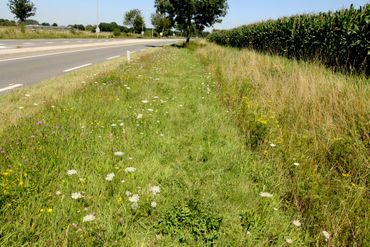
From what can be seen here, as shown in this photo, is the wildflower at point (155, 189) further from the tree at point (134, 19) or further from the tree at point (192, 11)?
the tree at point (134, 19)

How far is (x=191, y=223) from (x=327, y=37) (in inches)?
444

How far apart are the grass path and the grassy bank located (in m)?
0.22

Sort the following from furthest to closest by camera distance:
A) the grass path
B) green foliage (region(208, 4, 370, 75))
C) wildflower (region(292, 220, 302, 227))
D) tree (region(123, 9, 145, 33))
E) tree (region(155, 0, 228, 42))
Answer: tree (region(123, 9, 145, 33)) < tree (region(155, 0, 228, 42)) < green foliage (region(208, 4, 370, 75)) < wildflower (region(292, 220, 302, 227)) < the grass path

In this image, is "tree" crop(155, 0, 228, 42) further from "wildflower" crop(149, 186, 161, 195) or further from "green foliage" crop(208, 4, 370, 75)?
"wildflower" crop(149, 186, 161, 195)

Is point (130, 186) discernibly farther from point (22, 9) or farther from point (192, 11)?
point (22, 9)

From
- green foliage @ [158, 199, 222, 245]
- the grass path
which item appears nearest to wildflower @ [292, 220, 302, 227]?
the grass path

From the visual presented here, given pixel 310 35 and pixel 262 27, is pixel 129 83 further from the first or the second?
pixel 262 27

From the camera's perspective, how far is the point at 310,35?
12.9 meters

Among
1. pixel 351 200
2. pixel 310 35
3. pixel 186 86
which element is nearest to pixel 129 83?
pixel 186 86

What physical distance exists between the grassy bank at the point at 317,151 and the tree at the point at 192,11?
31.5 metres

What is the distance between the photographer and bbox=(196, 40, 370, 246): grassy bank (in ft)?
A: 8.45

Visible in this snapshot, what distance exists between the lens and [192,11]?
35406 millimetres

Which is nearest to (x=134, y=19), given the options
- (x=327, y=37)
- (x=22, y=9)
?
(x=22, y=9)

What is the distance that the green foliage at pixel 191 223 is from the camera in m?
2.34
